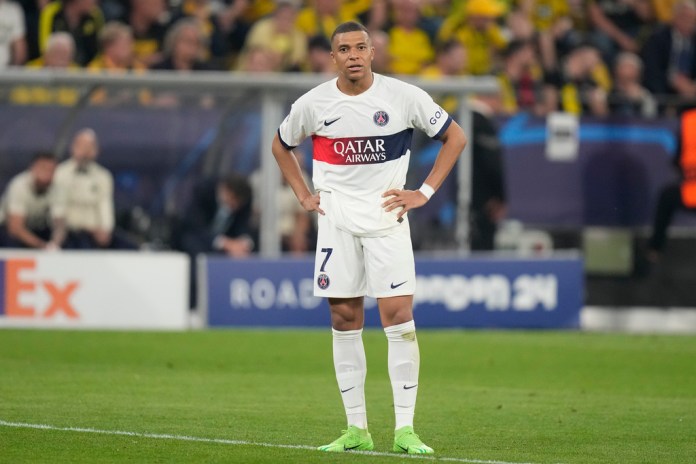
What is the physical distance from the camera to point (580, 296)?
18.2m

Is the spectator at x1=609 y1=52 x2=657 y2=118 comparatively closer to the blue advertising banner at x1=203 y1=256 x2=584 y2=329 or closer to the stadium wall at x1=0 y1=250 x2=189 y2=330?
the blue advertising banner at x1=203 y1=256 x2=584 y2=329

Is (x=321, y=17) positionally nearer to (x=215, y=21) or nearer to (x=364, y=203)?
(x=215, y=21)

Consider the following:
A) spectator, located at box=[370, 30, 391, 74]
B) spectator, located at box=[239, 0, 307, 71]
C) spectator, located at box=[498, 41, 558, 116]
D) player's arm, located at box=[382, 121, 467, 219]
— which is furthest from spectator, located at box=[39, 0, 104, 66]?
player's arm, located at box=[382, 121, 467, 219]

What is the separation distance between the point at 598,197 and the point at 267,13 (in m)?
5.28

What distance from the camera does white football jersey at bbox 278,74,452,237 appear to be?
808cm

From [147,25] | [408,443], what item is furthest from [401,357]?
[147,25]

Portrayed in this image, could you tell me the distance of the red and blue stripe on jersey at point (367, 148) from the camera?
8102mm

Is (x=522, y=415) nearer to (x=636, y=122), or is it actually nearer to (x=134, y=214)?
(x=134, y=214)

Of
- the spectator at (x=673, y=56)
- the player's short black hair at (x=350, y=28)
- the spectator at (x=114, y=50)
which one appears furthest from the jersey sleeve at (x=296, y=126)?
the spectator at (x=673, y=56)

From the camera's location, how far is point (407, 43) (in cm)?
2053

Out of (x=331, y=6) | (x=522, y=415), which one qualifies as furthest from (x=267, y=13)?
(x=522, y=415)

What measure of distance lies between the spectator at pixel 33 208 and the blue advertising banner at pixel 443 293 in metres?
1.88

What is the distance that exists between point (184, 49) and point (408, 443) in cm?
1198

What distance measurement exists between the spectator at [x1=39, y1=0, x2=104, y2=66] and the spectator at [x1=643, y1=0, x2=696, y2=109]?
7.86m
